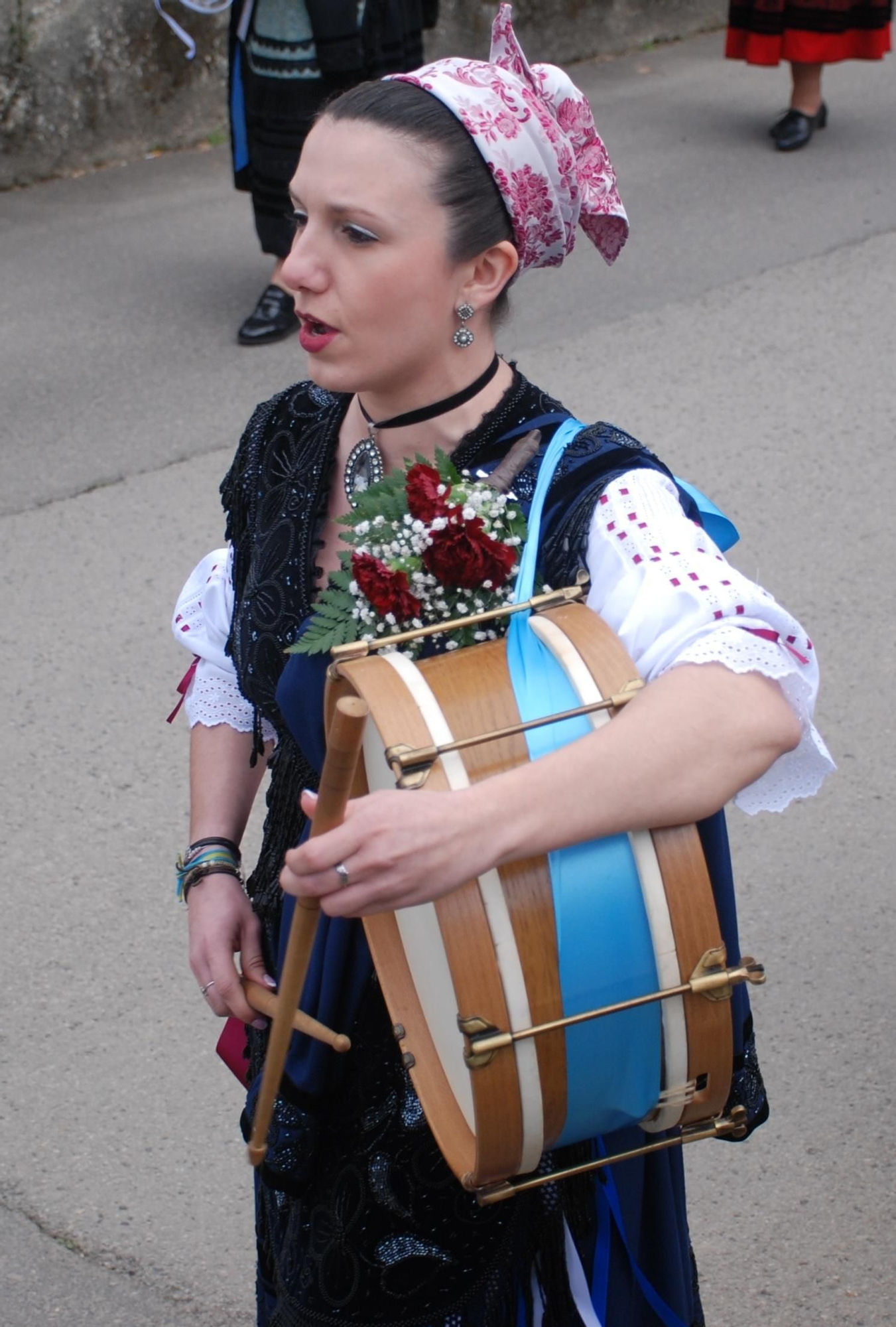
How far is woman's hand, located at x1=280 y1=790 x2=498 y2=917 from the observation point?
1.29 meters

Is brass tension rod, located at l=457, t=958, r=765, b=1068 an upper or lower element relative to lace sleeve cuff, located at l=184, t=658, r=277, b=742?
upper

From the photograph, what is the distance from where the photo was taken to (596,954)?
4.72 feet

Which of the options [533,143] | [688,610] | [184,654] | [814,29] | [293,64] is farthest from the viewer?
[814,29]

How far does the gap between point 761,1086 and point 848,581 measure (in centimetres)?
271

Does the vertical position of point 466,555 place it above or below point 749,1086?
above

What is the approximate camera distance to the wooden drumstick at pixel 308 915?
1273 millimetres

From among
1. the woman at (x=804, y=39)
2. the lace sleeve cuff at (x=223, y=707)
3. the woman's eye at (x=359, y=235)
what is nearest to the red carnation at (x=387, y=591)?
the woman's eye at (x=359, y=235)

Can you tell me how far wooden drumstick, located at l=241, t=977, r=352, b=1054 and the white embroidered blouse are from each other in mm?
449

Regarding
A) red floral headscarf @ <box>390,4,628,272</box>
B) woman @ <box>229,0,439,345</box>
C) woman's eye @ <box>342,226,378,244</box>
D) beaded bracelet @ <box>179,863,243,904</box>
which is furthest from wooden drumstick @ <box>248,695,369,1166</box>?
woman @ <box>229,0,439,345</box>

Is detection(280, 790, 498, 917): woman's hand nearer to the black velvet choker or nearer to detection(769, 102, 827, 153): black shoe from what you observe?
the black velvet choker

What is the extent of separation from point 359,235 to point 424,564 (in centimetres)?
35

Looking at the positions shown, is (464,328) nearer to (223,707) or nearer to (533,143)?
(533,143)

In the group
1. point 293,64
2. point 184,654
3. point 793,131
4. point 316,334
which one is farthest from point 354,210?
point 793,131

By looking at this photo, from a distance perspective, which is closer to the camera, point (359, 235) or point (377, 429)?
point (359, 235)
